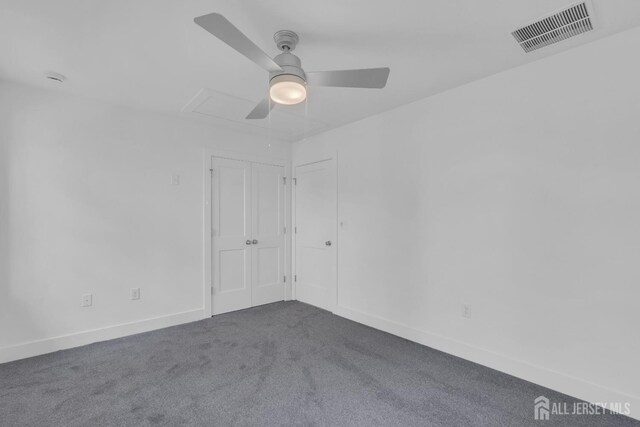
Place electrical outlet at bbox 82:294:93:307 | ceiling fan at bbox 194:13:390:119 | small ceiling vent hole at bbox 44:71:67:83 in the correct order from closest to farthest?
ceiling fan at bbox 194:13:390:119 → small ceiling vent hole at bbox 44:71:67:83 → electrical outlet at bbox 82:294:93:307

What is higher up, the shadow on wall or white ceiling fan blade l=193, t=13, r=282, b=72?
white ceiling fan blade l=193, t=13, r=282, b=72

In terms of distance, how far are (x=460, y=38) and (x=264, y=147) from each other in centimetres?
288

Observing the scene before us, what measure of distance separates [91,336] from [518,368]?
3849mm

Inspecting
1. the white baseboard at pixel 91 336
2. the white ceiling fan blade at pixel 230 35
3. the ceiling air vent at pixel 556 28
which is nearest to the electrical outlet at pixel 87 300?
the white baseboard at pixel 91 336

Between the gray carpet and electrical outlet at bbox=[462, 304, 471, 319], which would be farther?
electrical outlet at bbox=[462, 304, 471, 319]

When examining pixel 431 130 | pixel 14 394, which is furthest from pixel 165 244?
pixel 431 130

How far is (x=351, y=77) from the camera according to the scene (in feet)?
5.71

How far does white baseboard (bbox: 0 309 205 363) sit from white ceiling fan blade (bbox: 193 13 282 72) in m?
3.04

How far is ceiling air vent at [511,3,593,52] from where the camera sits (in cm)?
175

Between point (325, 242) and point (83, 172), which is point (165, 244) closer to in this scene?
point (83, 172)

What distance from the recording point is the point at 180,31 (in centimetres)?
190

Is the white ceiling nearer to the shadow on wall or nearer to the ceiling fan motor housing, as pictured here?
the ceiling fan motor housing

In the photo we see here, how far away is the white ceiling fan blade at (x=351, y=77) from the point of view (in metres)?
1.69

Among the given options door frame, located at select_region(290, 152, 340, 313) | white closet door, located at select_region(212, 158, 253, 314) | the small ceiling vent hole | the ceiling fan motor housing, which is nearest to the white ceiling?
the small ceiling vent hole
